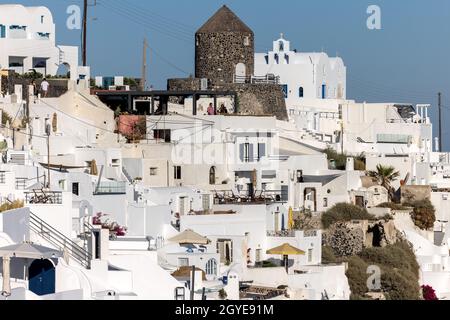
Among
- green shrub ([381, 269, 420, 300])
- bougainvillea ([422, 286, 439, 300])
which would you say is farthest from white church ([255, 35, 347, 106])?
green shrub ([381, 269, 420, 300])

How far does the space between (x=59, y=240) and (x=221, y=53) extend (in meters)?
22.6

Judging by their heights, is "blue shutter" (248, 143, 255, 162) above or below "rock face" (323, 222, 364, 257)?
above

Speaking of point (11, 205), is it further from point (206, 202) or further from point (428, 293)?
point (428, 293)

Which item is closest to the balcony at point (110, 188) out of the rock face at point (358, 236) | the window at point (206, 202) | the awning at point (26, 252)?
the window at point (206, 202)

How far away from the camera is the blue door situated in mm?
21188

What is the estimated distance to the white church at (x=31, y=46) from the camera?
42.4m

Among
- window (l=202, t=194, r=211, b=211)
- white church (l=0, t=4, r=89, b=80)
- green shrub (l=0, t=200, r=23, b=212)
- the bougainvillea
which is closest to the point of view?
green shrub (l=0, t=200, r=23, b=212)

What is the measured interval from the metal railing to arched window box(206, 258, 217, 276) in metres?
3.40

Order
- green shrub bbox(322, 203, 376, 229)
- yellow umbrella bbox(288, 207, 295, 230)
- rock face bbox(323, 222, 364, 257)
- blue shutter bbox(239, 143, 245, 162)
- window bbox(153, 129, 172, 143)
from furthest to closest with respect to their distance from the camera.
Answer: window bbox(153, 129, 172, 143), blue shutter bbox(239, 143, 245, 162), green shrub bbox(322, 203, 376, 229), rock face bbox(323, 222, 364, 257), yellow umbrella bbox(288, 207, 295, 230)

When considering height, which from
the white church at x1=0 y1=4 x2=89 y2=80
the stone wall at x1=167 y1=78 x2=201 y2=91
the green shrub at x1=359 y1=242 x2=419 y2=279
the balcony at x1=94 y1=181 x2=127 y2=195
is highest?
the white church at x1=0 y1=4 x2=89 y2=80

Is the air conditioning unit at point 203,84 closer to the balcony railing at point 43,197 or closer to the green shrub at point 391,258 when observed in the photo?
the green shrub at point 391,258

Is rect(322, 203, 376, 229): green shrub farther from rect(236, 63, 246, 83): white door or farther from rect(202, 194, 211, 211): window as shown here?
rect(236, 63, 246, 83): white door

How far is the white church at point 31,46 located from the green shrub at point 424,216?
9.40 m

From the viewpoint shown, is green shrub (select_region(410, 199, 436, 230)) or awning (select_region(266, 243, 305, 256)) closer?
awning (select_region(266, 243, 305, 256))
